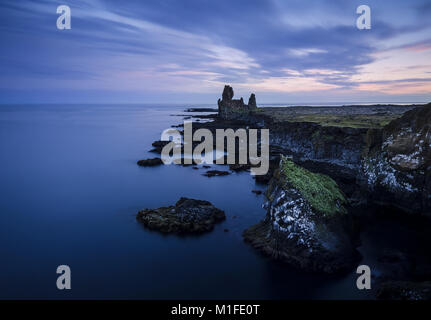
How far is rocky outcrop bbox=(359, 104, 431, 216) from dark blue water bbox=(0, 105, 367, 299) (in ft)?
44.3

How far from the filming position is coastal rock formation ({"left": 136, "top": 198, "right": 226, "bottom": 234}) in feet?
85.7

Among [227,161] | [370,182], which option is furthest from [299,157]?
[370,182]

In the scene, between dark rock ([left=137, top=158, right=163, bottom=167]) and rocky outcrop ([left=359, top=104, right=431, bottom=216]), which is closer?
rocky outcrop ([left=359, top=104, right=431, bottom=216])

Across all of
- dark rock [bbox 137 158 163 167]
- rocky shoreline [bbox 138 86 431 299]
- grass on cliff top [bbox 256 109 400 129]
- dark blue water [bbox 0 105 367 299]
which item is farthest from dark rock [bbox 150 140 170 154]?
grass on cliff top [bbox 256 109 400 129]

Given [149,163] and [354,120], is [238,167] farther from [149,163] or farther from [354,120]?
[354,120]

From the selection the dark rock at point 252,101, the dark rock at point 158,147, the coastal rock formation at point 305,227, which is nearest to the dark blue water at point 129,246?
the coastal rock formation at point 305,227

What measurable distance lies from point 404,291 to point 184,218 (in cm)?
1829

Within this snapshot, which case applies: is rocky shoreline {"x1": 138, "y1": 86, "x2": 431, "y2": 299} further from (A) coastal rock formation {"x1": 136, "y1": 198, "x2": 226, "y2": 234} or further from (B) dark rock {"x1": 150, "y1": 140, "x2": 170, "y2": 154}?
(B) dark rock {"x1": 150, "y1": 140, "x2": 170, "y2": 154}

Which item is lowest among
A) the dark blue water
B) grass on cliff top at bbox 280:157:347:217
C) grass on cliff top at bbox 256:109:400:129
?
the dark blue water

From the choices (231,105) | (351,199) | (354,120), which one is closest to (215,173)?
(351,199)

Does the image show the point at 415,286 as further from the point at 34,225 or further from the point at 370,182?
the point at 34,225

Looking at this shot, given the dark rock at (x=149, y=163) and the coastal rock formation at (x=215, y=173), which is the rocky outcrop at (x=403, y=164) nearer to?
the coastal rock formation at (x=215, y=173)
